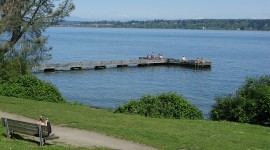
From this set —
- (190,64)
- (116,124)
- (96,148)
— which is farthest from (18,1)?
(190,64)

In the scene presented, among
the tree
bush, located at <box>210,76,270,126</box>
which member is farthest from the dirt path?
the tree

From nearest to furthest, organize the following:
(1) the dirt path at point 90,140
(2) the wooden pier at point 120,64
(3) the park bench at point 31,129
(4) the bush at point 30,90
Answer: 1. (3) the park bench at point 31,129
2. (1) the dirt path at point 90,140
3. (4) the bush at point 30,90
4. (2) the wooden pier at point 120,64

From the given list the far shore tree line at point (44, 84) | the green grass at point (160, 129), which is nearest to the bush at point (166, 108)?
the far shore tree line at point (44, 84)

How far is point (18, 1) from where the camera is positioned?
93.9 ft

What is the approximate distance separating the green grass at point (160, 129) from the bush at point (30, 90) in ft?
14.3

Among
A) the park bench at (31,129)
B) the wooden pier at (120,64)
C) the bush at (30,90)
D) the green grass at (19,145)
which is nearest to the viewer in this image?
the green grass at (19,145)

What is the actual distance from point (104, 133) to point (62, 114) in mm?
4448

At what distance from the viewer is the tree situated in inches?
1128

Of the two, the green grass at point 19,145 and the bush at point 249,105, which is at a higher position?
the green grass at point 19,145

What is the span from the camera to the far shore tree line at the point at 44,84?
21.3 metres

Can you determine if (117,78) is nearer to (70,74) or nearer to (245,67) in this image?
(70,74)

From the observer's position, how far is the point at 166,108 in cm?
2153

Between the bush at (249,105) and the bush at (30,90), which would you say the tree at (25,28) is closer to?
the bush at (30,90)

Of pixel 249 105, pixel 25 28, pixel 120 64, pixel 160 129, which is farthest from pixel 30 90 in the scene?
pixel 120 64
